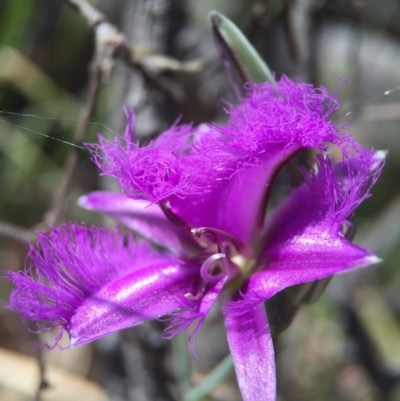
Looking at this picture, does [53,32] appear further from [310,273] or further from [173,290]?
[310,273]

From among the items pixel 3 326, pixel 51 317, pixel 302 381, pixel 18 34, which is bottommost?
pixel 3 326

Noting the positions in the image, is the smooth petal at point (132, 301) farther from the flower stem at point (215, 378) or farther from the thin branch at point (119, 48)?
the thin branch at point (119, 48)

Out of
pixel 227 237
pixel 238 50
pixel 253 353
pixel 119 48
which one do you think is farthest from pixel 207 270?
pixel 119 48

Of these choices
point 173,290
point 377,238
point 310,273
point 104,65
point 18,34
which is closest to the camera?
point 310,273

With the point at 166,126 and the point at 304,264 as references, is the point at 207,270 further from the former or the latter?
the point at 166,126

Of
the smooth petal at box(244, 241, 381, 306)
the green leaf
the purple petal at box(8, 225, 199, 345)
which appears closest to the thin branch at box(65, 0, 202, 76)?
the green leaf

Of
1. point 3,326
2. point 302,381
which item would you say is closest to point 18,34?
point 3,326

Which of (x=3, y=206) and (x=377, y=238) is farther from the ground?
(x=377, y=238)
